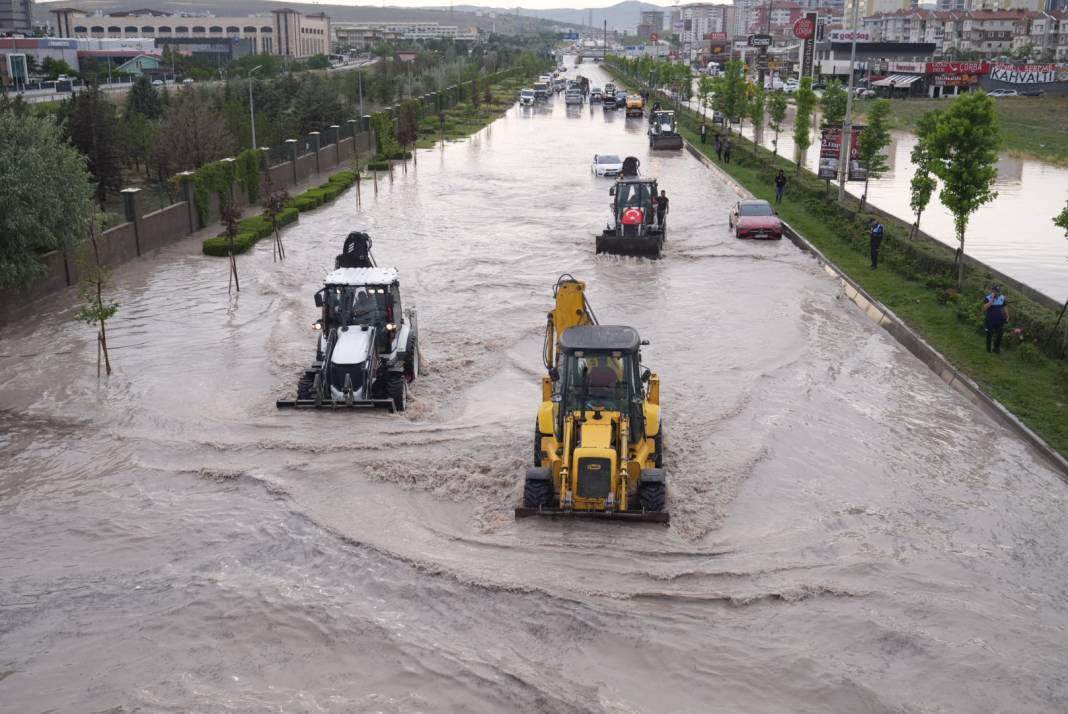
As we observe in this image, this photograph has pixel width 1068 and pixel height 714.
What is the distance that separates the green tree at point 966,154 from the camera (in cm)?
2295

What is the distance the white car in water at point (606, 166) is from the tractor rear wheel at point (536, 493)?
33253mm

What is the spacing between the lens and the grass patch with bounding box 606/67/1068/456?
16.4 meters

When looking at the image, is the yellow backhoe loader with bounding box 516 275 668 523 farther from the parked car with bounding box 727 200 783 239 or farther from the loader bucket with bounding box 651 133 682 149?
the loader bucket with bounding box 651 133 682 149

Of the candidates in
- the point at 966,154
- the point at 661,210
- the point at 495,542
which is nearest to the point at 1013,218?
the point at 661,210

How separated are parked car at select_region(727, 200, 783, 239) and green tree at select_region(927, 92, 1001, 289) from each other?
7.03 meters

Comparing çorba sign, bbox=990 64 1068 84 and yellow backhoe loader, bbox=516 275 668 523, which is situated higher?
çorba sign, bbox=990 64 1068 84

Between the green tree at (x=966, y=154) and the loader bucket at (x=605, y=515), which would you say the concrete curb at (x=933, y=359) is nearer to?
the green tree at (x=966, y=154)

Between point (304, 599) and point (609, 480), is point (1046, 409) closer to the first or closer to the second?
point (609, 480)

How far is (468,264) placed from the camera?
27562 millimetres

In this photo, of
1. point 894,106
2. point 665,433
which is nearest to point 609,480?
point 665,433

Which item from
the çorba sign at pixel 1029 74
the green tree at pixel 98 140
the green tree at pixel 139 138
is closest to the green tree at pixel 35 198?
the green tree at pixel 98 140

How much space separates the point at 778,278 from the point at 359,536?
1617 cm

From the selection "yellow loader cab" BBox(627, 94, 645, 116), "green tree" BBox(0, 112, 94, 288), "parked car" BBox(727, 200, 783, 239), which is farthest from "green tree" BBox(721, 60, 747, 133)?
"green tree" BBox(0, 112, 94, 288)

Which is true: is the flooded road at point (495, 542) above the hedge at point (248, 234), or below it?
below
